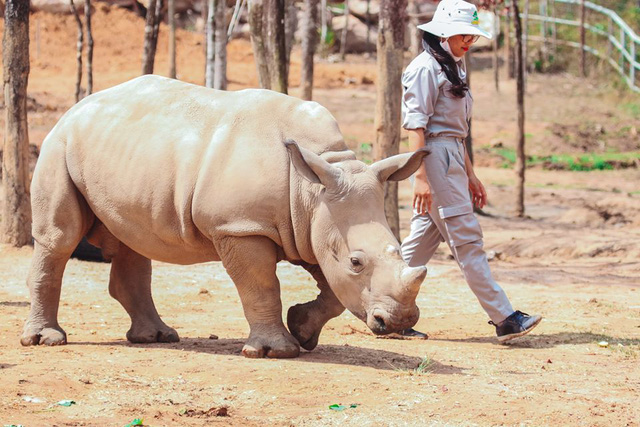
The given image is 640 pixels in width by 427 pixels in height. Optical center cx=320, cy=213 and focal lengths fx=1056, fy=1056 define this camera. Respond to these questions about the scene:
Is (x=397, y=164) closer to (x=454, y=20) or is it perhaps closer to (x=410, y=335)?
(x=454, y=20)

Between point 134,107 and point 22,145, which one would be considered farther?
point 22,145

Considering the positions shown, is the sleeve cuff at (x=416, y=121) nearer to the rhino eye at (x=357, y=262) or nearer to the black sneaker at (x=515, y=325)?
the rhino eye at (x=357, y=262)

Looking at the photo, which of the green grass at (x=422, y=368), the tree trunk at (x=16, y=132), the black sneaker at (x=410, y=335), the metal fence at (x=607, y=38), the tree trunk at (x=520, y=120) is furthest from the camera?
the metal fence at (x=607, y=38)

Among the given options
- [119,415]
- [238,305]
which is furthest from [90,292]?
[119,415]

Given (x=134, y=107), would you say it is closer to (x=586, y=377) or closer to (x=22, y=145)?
(x=586, y=377)

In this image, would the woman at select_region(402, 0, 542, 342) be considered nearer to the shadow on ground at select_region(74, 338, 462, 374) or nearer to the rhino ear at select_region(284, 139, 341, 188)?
the shadow on ground at select_region(74, 338, 462, 374)

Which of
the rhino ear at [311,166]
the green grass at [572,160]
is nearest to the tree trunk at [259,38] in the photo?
the rhino ear at [311,166]

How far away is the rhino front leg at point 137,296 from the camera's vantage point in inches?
279

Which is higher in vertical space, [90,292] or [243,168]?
[243,168]

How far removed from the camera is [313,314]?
21.4 ft

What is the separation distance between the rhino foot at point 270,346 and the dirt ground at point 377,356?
0.14 metres

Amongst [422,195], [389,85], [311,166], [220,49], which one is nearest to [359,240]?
[311,166]

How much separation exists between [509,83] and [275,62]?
1795 centimetres

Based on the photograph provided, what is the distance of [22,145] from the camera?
10.9m
